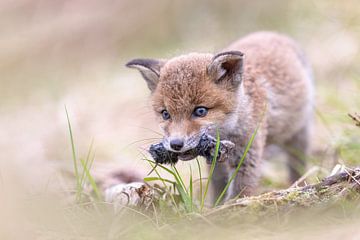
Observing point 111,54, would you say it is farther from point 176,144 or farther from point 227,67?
point 176,144

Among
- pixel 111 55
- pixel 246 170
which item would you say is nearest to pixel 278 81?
pixel 246 170

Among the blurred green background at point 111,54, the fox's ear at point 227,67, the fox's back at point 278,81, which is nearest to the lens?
the fox's ear at point 227,67

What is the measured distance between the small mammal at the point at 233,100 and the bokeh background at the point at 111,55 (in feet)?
3.80

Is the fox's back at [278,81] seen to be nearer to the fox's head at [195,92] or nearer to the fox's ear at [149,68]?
the fox's head at [195,92]

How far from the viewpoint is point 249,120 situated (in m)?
6.58

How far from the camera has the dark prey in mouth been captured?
5473mm

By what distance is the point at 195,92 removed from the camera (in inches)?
234

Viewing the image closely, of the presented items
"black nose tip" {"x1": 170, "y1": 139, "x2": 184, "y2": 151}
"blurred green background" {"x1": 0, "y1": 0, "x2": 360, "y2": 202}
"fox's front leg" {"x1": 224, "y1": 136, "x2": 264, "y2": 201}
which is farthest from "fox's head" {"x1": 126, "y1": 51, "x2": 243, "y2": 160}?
"blurred green background" {"x1": 0, "y1": 0, "x2": 360, "y2": 202}

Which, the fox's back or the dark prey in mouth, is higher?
the fox's back

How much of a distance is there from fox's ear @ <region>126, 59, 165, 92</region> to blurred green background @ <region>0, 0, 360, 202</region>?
9.72 feet

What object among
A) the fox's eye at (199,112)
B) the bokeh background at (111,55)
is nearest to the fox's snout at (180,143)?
the fox's eye at (199,112)

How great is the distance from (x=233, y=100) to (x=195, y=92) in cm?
49

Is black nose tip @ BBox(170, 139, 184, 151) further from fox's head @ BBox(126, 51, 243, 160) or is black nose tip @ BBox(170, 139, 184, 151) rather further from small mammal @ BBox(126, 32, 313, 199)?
fox's head @ BBox(126, 51, 243, 160)

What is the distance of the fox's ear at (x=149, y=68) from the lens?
250 inches
